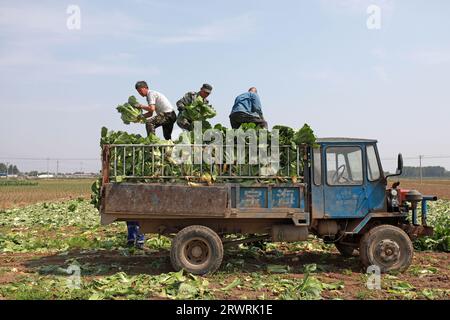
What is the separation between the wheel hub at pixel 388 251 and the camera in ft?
28.9

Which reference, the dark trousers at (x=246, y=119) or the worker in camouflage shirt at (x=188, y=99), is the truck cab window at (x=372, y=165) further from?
the worker in camouflage shirt at (x=188, y=99)

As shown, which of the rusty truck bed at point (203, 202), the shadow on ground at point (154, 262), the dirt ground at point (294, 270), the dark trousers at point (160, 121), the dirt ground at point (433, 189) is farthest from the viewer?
the dirt ground at point (433, 189)

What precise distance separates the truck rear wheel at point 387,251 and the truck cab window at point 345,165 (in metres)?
1.13

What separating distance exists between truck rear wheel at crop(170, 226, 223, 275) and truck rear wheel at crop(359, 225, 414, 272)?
2.81 meters

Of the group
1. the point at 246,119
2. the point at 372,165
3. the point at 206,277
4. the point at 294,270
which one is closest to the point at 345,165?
the point at 372,165

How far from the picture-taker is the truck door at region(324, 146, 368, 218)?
29.4 feet

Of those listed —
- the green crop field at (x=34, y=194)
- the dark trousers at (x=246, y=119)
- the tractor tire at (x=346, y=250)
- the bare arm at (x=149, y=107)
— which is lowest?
the green crop field at (x=34, y=194)

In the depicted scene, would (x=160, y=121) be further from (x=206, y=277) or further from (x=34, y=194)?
(x=34, y=194)

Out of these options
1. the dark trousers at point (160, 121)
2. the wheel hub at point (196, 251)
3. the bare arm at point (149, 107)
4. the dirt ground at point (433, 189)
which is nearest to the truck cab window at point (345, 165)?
the wheel hub at point (196, 251)

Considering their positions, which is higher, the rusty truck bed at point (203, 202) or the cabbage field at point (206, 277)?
the rusty truck bed at point (203, 202)

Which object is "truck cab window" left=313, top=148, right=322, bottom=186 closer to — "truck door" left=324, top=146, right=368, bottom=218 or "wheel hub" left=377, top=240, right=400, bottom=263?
"truck door" left=324, top=146, right=368, bottom=218

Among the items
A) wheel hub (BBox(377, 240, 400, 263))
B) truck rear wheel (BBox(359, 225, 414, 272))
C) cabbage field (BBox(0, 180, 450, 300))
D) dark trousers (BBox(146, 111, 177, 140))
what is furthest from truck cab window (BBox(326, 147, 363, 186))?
dark trousers (BBox(146, 111, 177, 140))

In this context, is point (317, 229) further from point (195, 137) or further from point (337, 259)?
point (195, 137)

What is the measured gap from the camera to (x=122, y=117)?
33.3ft
